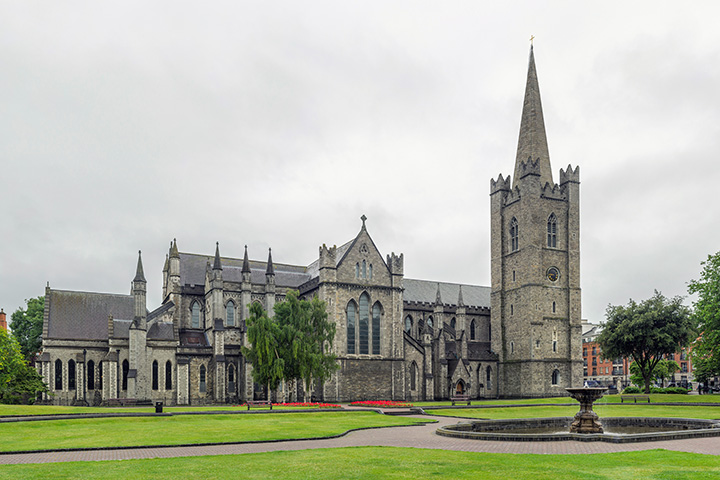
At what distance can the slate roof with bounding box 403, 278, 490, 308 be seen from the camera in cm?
8244

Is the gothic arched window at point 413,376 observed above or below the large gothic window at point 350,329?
below

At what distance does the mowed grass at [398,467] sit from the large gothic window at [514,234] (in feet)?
190

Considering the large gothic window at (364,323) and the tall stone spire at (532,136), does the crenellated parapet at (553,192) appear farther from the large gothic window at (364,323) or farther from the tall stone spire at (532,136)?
the large gothic window at (364,323)

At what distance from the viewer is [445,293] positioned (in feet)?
281

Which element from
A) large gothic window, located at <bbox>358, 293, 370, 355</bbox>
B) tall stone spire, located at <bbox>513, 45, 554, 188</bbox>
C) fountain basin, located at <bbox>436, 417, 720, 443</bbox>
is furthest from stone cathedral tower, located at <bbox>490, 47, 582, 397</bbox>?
fountain basin, located at <bbox>436, 417, 720, 443</bbox>

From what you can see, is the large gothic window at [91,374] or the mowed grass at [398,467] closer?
the mowed grass at [398,467]

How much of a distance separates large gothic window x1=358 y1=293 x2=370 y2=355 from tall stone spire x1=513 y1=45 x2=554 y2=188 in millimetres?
25507

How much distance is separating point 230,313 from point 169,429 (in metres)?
37.5

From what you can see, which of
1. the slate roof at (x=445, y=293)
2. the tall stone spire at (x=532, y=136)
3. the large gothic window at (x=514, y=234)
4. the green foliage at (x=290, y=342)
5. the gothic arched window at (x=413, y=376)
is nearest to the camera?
the green foliage at (x=290, y=342)

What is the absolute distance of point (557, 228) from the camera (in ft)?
252

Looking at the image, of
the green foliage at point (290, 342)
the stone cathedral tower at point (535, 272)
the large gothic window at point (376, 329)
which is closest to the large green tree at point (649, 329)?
the stone cathedral tower at point (535, 272)

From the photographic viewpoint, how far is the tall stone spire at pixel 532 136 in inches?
3046

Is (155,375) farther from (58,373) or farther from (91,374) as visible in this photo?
(58,373)

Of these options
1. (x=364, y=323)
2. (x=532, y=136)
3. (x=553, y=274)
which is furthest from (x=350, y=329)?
(x=532, y=136)
